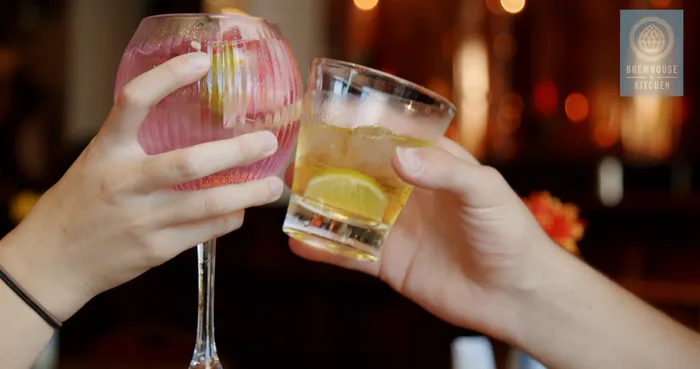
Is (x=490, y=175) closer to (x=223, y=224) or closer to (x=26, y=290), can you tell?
(x=223, y=224)

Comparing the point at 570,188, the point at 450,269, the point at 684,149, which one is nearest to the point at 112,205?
the point at 450,269

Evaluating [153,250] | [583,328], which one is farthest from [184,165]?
[583,328]

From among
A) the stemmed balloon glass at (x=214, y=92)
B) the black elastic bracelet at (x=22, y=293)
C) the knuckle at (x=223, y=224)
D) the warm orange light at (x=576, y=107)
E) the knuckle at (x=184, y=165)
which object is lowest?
the warm orange light at (x=576, y=107)

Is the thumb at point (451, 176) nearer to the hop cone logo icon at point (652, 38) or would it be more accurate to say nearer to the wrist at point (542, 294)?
the wrist at point (542, 294)

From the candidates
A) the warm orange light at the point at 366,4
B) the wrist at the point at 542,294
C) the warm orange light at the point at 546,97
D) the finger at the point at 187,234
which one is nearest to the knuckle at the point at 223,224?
the finger at the point at 187,234

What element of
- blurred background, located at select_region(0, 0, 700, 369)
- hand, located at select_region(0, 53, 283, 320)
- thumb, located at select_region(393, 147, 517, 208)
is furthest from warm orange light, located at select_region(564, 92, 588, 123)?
hand, located at select_region(0, 53, 283, 320)

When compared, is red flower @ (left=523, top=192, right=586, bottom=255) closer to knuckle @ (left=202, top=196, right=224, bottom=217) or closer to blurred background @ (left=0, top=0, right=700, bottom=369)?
knuckle @ (left=202, top=196, right=224, bottom=217)
